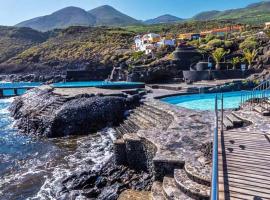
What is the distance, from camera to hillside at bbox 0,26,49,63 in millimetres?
105925

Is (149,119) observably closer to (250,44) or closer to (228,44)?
(250,44)

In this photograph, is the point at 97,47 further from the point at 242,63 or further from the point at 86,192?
the point at 86,192

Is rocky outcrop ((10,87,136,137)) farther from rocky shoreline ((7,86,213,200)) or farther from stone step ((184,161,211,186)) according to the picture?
stone step ((184,161,211,186))

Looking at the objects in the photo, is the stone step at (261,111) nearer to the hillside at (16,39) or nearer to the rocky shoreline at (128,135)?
the rocky shoreline at (128,135)

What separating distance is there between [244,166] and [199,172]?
950 mm

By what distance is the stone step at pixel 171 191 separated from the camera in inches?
265

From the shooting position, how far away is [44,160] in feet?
48.6

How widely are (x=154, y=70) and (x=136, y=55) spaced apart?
21.9m

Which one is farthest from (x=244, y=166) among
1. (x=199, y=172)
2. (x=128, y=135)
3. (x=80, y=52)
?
(x=80, y=52)

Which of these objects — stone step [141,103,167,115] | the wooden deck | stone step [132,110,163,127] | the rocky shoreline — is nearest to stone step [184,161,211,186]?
the rocky shoreline

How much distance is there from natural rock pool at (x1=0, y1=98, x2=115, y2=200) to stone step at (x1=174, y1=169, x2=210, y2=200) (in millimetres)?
5067

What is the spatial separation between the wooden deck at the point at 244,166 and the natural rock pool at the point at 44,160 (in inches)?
235

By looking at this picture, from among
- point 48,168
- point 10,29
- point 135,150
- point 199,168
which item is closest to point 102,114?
point 48,168

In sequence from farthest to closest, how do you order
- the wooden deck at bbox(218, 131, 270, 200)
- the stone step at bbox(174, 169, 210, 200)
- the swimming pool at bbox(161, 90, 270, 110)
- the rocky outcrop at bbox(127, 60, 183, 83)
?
1. the rocky outcrop at bbox(127, 60, 183, 83)
2. the swimming pool at bbox(161, 90, 270, 110)
3. the stone step at bbox(174, 169, 210, 200)
4. the wooden deck at bbox(218, 131, 270, 200)
